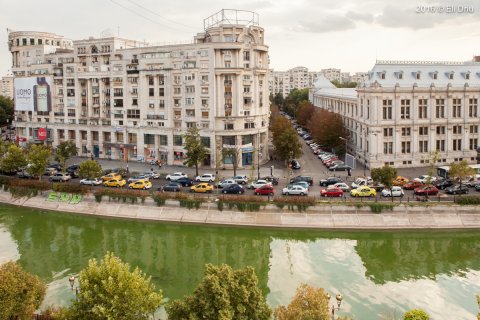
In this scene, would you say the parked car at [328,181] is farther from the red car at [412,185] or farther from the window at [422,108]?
the window at [422,108]

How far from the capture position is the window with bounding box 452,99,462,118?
56562mm

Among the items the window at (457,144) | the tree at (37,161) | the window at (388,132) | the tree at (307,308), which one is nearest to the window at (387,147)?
the window at (388,132)

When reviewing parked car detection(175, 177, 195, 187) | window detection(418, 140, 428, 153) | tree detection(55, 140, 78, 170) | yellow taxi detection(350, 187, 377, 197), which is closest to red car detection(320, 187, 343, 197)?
yellow taxi detection(350, 187, 377, 197)

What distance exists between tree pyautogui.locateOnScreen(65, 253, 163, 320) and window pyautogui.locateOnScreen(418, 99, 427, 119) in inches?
1789

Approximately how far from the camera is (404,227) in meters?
38.9

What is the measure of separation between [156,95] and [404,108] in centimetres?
3014

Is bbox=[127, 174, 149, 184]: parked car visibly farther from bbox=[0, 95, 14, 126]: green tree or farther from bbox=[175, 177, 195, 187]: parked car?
bbox=[0, 95, 14, 126]: green tree

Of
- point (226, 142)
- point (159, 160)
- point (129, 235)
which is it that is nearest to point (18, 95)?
point (159, 160)

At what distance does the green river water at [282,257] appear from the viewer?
27.6 meters

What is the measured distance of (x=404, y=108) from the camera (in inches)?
2192

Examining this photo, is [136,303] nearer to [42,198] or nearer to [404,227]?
[404,227]

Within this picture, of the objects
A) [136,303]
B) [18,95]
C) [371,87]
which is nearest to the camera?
[136,303]

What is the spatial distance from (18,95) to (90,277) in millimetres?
63177

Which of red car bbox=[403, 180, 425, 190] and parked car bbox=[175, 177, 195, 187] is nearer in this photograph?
red car bbox=[403, 180, 425, 190]
